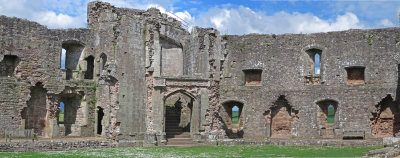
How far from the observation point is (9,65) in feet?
100

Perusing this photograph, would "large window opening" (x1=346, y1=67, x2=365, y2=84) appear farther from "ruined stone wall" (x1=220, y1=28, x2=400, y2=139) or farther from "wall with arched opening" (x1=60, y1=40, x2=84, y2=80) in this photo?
A: "wall with arched opening" (x1=60, y1=40, x2=84, y2=80)

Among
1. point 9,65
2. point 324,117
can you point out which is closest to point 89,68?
point 9,65

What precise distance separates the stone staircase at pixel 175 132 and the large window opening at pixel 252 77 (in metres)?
5.33

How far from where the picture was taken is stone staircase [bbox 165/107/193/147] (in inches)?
1123

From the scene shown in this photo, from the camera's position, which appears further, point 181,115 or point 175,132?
point 181,115

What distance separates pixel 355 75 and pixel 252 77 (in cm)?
687

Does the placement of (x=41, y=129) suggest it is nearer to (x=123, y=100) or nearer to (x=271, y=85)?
(x=123, y=100)

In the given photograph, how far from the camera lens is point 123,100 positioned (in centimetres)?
2800

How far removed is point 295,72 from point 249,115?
424cm

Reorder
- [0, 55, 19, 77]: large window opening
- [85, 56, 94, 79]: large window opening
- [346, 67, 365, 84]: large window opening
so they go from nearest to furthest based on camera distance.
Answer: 1. [0, 55, 19, 77]: large window opening
2. [346, 67, 365, 84]: large window opening
3. [85, 56, 94, 79]: large window opening

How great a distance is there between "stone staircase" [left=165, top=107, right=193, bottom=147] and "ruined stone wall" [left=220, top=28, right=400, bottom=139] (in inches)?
146

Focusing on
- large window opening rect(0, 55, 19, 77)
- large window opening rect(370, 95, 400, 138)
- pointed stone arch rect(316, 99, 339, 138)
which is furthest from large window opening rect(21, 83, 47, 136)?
large window opening rect(370, 95, 400, 138)

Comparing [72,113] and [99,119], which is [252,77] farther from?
[72,113]

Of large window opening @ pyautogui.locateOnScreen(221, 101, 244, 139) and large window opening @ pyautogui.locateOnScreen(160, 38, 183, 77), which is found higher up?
→ large window opening @ pyautogui.locateOnScreen(160, 38, 183, 77)
